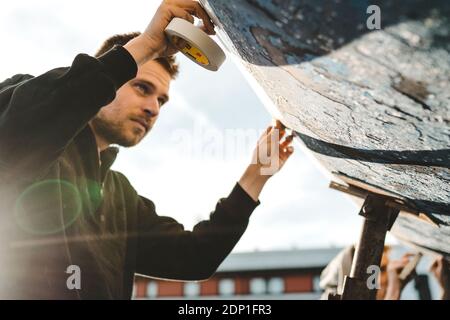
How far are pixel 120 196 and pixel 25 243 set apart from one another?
819 mm

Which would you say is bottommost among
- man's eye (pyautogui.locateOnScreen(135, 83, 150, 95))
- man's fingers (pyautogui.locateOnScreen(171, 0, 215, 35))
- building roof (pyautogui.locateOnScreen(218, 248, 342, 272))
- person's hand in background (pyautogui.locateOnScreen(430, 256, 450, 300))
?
person's hand in background (pyautogui.locateOnScreen(430, 256, 450, 300))

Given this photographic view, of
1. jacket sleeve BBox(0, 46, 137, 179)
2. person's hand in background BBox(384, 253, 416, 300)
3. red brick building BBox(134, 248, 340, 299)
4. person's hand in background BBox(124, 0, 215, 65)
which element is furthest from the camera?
red brick building BBox(134, 248, 340, 299)

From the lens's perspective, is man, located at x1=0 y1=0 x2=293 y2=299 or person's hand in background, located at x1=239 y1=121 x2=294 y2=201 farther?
person's hand in background, located at x1=239 y1=121 x2=294 y2=201

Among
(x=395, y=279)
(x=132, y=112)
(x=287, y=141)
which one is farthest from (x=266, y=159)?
(x=395, y=279)

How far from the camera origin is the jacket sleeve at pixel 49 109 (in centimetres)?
141

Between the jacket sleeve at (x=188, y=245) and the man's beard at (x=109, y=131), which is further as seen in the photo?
the jacket sleeve at (x=188, y=245)

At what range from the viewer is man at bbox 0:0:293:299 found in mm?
1438

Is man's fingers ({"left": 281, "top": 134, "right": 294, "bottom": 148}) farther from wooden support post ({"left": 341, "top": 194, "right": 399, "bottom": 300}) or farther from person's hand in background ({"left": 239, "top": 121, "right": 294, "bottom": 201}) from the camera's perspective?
wooden support post ({"left": 341, "top": 194, "right": 399, "bottom": 300})

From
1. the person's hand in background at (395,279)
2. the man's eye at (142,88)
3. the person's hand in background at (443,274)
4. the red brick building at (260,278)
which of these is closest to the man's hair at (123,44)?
the man's eye at (142,88)

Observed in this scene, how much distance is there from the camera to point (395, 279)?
4.66 m

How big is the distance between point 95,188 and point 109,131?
0.37 metres

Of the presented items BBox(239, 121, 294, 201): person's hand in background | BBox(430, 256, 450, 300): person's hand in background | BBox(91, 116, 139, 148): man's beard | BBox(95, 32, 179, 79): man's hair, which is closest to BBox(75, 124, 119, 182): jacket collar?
BBox(91, 116, 139, 148): man's beard

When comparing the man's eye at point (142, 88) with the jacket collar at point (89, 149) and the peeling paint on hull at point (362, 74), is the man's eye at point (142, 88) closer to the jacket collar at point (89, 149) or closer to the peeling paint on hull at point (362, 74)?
the jacket collar at point (89, 149)

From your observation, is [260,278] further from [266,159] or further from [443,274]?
[266,159]
